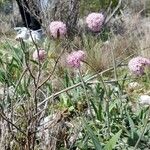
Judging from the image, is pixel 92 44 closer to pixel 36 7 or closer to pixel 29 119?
pixel 36 7

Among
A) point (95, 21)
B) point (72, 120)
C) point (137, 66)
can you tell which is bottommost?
point (72, 120)

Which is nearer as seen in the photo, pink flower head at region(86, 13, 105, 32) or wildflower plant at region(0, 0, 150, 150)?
wildflower plant at region(0, 0, 150, 150)

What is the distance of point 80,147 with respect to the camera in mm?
2430

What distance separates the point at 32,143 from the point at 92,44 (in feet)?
13.3

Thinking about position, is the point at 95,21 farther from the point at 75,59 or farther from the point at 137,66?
the point at 137,66

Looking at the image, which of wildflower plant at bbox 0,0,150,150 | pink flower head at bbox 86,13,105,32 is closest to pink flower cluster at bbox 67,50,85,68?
wildflower plant at bbox 0,0,150,150

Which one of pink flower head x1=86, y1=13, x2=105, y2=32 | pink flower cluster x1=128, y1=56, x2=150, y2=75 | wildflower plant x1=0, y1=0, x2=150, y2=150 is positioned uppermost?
pink flower head x1=86, y1=13, x2=105, y2=32

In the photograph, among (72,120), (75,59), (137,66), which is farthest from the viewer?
(72,120)

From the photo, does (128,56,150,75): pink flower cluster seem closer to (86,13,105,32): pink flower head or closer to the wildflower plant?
the wildflower plant

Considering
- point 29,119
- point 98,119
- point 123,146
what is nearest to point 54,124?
point 29,119

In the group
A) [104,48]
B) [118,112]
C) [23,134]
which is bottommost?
[104,48]

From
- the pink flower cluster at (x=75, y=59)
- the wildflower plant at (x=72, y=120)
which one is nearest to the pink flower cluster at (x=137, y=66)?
the wildflower plant at (x=72, y=120)

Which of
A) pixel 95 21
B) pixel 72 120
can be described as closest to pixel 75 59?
pixel 95 21

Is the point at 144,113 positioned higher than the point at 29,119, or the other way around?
the point at 29,119
